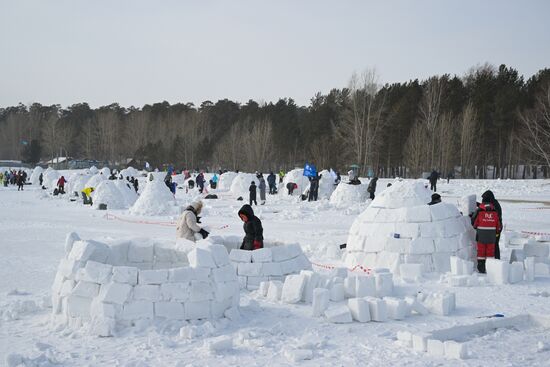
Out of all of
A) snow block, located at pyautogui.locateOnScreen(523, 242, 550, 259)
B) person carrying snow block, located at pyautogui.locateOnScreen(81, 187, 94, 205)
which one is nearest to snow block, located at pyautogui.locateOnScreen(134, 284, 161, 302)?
snow block, located at pyautogui.locateOnScreen(523, 242, 550, 259)

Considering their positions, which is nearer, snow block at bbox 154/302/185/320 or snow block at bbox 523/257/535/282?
snow block at bbox 154/302/185/320

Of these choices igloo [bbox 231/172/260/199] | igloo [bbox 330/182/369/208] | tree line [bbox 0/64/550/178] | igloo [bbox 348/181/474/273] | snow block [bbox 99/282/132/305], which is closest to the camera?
snow block [bbox 99/282/132/305]

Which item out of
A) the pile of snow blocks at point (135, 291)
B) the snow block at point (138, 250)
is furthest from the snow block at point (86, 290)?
the snow block at point (138, 250)

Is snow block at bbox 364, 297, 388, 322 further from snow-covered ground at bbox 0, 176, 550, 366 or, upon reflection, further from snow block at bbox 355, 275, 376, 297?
snow block at bbox 355, 275, 376, 297

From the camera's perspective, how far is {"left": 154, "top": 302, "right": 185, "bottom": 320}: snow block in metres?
6.51

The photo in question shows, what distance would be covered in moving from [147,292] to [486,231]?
6.48m

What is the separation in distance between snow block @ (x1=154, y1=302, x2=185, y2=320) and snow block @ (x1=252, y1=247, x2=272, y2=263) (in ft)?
8.55

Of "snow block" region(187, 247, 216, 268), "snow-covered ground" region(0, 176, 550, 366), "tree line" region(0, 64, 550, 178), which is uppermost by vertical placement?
"tree line" region(0, 64, 550, 178)

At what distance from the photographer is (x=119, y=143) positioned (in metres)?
78.8

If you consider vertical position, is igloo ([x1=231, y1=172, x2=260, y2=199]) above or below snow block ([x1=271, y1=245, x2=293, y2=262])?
above

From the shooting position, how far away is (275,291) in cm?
816

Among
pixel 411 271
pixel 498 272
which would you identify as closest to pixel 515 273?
pixel 498 272

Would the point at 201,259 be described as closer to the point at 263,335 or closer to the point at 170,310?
the point at 170,310

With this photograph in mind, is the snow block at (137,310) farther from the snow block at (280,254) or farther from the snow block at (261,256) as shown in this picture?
the snow block at (280,254)
